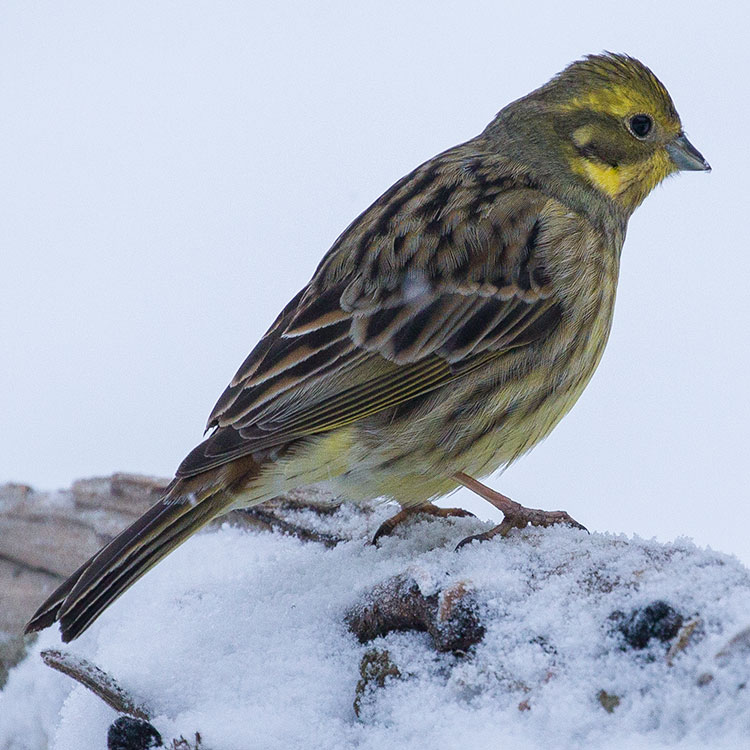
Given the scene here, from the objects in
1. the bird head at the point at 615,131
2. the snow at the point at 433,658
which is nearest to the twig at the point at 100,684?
the snow at the point at 433,658

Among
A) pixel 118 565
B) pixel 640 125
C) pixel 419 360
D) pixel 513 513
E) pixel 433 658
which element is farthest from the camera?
pixel 640 125

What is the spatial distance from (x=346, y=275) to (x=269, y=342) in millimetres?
357

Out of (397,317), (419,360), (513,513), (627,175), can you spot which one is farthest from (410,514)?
(627,175)

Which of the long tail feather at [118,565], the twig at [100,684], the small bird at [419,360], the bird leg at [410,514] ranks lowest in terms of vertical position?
the twig at [100,684]

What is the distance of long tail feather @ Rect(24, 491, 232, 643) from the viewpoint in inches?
118

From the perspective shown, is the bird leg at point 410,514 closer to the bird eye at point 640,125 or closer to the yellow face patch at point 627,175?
the yellow face patch at point 627,175

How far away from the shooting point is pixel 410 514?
11.9ft

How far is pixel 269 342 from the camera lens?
369 centimetres

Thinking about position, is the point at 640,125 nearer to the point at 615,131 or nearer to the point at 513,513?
the point at 615,131

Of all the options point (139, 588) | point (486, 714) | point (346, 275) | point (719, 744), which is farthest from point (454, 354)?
point (719, 744)

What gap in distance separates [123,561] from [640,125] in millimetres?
2580

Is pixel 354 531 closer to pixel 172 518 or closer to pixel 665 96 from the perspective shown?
pixel 172 518

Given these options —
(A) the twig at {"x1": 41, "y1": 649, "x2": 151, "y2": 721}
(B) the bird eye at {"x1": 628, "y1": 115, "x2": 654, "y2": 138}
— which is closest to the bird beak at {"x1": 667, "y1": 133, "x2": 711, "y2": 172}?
(B) the bird eye at {"x1": 628, "y1": 115, "x2": 654, "y2": 138}

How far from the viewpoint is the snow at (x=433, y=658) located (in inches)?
83.1
